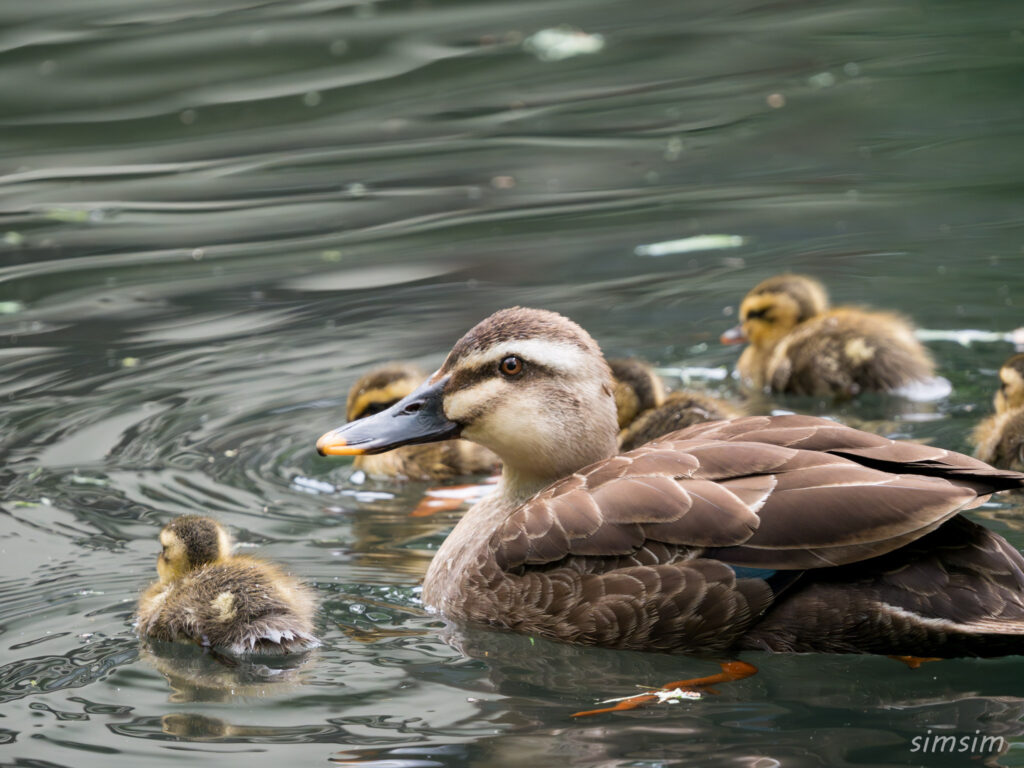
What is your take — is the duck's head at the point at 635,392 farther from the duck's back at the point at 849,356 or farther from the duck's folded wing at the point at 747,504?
the duck's folded wing at the point at 747,504

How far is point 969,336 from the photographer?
25.7ft

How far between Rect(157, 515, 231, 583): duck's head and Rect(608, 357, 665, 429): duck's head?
2205 mm

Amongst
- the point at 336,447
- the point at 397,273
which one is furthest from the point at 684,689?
the point at 397,273

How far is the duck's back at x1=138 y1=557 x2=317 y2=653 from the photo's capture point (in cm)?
480

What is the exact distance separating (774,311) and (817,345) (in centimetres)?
44

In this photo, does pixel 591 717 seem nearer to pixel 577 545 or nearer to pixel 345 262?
pixel 577 545

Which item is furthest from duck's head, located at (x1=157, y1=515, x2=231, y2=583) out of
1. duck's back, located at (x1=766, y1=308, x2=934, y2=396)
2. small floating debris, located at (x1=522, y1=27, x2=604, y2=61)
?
small floating debris, located at (x1=522, y1=27, x2=604, y2=61)

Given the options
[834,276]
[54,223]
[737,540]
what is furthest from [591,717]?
[54,223]

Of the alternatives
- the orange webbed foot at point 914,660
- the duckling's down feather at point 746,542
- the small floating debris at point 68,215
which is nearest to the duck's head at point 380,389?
the duckling's down feather at point 746,542

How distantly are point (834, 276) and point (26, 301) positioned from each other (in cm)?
472

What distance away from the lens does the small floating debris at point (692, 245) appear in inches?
373

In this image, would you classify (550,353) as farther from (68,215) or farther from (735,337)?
(68,215)

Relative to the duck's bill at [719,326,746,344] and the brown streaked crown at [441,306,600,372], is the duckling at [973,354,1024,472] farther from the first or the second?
the brown streaked crown at [441,306,600,372]

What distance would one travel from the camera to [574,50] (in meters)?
13.7
